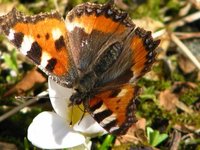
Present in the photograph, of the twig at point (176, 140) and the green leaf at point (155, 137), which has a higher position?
the green leaf at point (155, 137)

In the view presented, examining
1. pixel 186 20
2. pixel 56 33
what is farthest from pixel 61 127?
pixel 186 20

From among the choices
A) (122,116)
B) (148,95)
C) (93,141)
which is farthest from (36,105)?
(122,116)

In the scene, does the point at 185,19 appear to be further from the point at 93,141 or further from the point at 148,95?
the point at 93,141

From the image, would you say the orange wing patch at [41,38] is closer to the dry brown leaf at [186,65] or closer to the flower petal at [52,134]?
the flower petal at [52,134]

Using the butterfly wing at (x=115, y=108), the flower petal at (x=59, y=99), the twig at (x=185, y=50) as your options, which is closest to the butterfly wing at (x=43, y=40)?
the flower petal at (x=59, y=99)

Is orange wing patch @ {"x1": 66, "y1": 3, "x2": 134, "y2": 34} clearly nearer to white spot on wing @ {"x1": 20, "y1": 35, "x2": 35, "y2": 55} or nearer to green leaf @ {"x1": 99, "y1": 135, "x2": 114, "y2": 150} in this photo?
white spot on wing @ {"x1": 20, "y1": 35, "x2": 35, "y2": 55}
